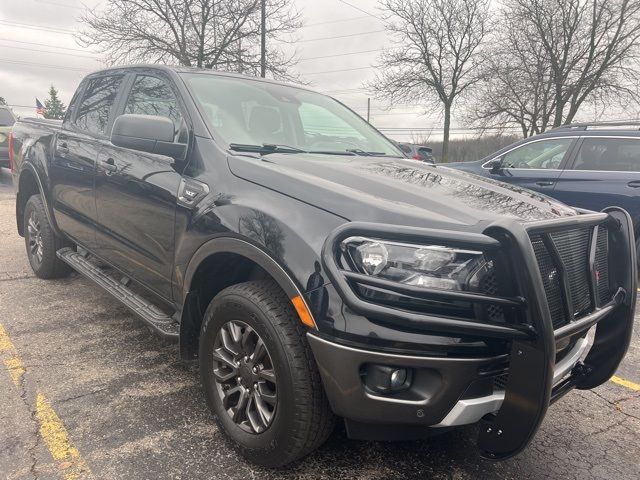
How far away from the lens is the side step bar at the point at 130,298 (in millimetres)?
2826

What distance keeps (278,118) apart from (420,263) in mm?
1753

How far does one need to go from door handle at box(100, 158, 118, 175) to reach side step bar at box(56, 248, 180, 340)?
0.79 m

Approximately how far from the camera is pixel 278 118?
10.5 feet

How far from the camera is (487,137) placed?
1128 inches

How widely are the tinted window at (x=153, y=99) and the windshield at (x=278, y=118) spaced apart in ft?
0.53

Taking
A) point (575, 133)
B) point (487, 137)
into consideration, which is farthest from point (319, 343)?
point (487, 137)

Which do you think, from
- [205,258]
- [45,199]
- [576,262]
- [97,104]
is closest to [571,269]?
[576,262]

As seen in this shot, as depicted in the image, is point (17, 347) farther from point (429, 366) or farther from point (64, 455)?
point (429, 366)

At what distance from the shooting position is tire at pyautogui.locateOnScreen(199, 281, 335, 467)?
1978mm

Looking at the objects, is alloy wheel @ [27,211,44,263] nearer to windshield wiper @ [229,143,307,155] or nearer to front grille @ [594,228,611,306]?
windshield wiper @ [229,143,307,155]

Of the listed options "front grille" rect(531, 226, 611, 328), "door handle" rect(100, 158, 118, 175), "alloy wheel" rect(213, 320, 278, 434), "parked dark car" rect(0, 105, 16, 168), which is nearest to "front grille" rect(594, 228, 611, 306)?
"front grille" rect(531, 226, 611, 328)

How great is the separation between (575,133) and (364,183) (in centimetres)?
504

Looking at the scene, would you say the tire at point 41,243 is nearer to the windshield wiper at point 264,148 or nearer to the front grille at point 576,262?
the windshield wiper at point 264,148

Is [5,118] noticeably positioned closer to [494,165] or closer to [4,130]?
[4,130]
